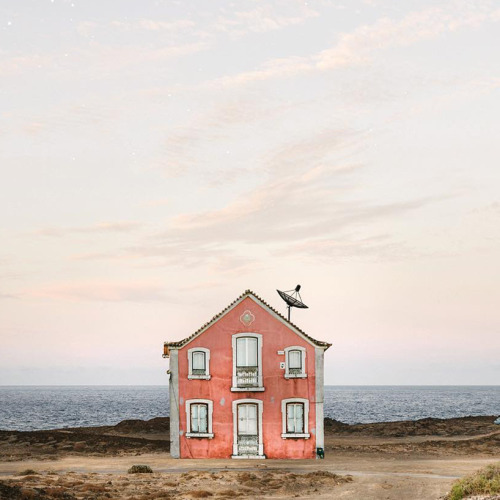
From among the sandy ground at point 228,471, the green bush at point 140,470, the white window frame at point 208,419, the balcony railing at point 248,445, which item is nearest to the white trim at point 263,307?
the white window frame at point 208,419

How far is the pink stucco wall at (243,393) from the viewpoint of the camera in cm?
3762

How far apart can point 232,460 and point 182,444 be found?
9.62ft

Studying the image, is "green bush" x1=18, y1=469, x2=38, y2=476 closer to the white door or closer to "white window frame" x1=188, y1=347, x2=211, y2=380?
"white window frame" x1=188, y1=347, x2=211, y2=380

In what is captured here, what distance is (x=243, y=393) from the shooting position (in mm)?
37844

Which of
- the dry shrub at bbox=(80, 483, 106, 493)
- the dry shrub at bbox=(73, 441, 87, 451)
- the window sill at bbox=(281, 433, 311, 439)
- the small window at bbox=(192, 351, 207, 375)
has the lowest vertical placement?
the dry shrub at bbox=(73, 441, 87, 451)

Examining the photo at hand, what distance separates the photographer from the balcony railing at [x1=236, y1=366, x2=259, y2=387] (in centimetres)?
3788

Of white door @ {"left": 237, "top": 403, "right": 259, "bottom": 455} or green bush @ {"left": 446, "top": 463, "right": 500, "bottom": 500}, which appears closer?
green bush @ {"left": 446, "top": 463, "right": 500, "bottom": 500}

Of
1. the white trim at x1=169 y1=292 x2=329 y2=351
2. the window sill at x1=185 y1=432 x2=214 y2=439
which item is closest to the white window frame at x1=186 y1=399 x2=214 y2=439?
the window sill at x1=185 y1=432 x2=214 y2=439

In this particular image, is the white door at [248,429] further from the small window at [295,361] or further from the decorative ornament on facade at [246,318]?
the decorative ornament on facade at [246,318]

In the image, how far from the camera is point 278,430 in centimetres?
3762

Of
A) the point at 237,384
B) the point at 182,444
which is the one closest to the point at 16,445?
the point at 182,444

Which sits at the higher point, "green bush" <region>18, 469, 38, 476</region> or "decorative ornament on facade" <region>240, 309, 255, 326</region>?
"decorative ornament on facade" <region>240, 309, 255, 326</region>

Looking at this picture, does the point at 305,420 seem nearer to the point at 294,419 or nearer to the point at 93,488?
the point at 294,419

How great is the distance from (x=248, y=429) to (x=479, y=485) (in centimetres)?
1750
